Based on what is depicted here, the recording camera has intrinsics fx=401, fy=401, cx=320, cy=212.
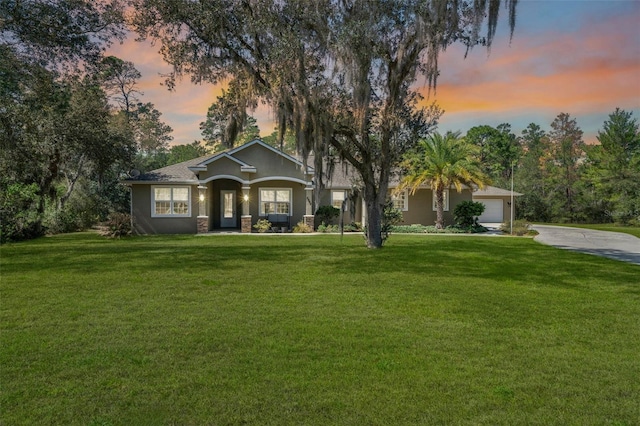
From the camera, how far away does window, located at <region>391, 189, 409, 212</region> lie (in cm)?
2398

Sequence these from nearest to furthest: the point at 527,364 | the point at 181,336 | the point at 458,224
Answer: the point at 527,364 → the point at 181,336 → the point at 458,224

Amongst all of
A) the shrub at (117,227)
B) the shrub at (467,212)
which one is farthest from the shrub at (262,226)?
the shrub at (467,212)

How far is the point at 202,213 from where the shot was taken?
20.0m

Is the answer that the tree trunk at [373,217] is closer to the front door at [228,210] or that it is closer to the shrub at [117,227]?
the shrub at [117,227]

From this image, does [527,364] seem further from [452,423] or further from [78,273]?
[78,273]

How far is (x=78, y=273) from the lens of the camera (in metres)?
8.73

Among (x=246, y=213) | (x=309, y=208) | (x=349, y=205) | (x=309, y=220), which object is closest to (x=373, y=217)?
(x=309, y=220)

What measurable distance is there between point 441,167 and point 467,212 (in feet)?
9.34

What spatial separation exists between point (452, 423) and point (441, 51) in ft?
34.1

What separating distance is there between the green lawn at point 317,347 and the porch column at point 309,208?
447 inches

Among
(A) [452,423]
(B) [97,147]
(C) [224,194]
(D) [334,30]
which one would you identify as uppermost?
(D) [334,30]

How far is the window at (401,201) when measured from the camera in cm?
2398

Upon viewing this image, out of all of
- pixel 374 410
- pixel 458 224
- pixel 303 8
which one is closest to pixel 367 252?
pixel 303 8

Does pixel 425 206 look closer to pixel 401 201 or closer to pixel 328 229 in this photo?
pixel 401 201
